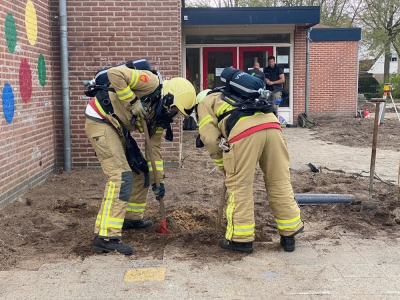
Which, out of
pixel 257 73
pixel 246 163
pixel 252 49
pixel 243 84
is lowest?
pixel 246 163

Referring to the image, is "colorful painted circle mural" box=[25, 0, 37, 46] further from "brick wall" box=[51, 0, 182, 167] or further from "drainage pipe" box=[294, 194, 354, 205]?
"drainage pipe" box=[294, 194, 354, 205]

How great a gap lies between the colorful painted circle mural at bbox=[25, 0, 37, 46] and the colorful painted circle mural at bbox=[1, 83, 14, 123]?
1193 millimetres

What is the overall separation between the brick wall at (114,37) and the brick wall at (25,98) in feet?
1.31

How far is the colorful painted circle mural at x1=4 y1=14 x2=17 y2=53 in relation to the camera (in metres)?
6.02

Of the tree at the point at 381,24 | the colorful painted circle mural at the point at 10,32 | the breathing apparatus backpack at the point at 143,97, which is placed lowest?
the breathing apparatus backpack at the point at 143,97

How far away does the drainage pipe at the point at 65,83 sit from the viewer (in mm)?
7945

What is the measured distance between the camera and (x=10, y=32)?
6121mm

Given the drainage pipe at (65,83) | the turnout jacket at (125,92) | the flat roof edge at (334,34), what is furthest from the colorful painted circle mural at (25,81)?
the flat roof edge at (334,34)

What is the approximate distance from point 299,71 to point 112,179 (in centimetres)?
1225

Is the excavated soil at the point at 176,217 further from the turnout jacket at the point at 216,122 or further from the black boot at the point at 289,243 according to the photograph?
the turnout jacket at the point at 216,122

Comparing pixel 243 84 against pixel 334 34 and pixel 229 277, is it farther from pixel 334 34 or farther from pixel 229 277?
pixel 334 34

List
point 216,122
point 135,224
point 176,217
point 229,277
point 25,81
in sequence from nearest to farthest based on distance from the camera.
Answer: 1. point 229,277
2. point 216,122
3. point 135,224
4. point 176,217
5. point 25,81

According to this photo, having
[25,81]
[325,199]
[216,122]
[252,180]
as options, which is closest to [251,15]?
[25,81]

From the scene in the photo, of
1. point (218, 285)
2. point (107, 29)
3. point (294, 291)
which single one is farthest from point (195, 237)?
point (107, 29)
